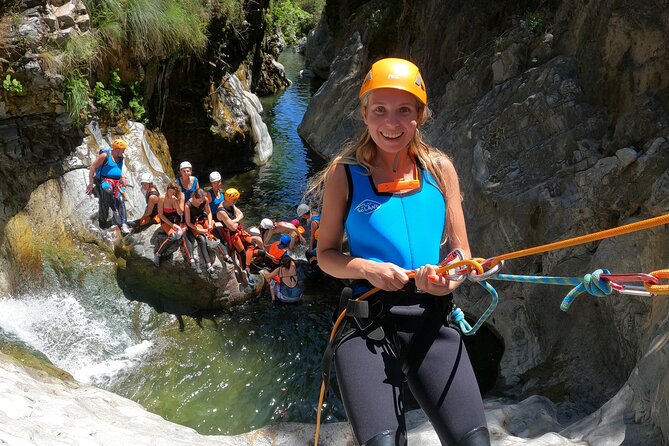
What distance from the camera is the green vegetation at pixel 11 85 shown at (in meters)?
8.49

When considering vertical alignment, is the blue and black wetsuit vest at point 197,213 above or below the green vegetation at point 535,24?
below

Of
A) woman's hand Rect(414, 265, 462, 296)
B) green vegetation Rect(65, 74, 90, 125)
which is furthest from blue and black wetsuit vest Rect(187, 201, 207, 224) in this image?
woman's hand Rect(414, 265, 462, 296)

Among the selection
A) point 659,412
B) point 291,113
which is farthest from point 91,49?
point 291,113

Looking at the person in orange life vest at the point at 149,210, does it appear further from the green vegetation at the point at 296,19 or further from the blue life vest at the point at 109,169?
the green vegetation at the point at 296,19

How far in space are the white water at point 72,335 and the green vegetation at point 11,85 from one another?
3.10m

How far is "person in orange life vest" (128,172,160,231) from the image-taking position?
9258 mm

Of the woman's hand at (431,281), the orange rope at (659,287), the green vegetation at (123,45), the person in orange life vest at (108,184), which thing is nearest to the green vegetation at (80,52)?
the green vegetation at (123,45)

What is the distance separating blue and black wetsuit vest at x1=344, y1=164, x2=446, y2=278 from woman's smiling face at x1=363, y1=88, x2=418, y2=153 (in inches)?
6.2

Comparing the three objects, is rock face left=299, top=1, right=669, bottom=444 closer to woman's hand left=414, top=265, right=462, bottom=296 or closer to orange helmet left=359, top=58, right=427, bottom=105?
woman's hand left=414, top=265, right=462, bottom=296

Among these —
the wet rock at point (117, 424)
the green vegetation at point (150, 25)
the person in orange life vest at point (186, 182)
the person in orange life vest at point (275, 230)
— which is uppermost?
the green vegetation at point (150, 25)

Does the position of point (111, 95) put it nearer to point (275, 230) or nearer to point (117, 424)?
point (275, 230)

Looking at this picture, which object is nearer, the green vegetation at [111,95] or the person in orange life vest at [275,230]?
the green vegetation at [111,95]

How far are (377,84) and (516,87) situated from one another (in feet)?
23.5

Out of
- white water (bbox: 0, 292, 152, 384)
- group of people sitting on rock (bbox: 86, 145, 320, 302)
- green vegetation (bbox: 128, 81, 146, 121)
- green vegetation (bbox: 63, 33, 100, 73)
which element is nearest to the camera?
white water (bbox: 0, 292, 152, 384)
